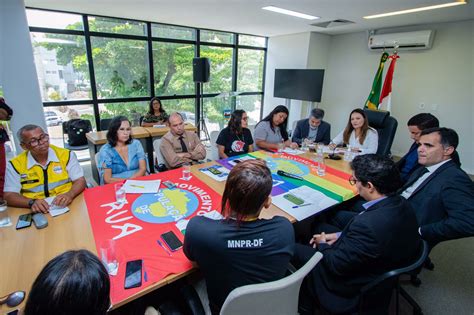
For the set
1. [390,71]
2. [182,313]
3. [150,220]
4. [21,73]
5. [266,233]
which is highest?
[390,71]

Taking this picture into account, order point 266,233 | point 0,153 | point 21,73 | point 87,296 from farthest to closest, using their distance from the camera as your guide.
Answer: point 21,73
point 0,153
point 266,233
point 87,296

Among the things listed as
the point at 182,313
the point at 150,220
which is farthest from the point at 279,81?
the point at 182,313

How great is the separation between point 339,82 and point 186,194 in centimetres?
553

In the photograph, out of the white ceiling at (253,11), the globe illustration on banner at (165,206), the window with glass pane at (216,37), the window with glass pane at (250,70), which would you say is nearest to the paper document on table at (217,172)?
the globe illustration on banner at (165,206)

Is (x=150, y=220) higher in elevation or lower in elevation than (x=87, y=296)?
lower

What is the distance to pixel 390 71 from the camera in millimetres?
4574

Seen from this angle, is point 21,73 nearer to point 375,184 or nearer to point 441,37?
point 375,184

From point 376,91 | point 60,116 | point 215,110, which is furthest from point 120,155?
point 376,91

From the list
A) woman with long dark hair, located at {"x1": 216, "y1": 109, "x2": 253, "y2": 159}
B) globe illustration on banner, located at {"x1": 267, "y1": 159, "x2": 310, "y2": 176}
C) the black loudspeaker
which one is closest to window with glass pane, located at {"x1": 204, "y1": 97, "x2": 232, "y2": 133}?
the black loudspeaker

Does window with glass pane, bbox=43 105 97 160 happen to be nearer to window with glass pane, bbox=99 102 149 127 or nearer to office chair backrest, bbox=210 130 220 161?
window with glass pane, bbox=99 102 149 127

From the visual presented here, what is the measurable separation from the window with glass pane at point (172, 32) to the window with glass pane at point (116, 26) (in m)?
0.22

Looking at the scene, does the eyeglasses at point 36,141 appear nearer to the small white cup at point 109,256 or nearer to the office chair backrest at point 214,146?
the small white cup at point 109,256

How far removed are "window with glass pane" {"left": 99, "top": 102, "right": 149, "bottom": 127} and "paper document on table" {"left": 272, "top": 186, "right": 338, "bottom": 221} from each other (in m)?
4.17

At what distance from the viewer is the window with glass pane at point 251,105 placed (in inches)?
262
